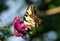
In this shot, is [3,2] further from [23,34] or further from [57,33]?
[23,34]

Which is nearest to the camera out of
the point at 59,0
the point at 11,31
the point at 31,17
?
the point at 31,17

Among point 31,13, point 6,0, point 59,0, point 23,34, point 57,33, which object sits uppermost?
point 6,0

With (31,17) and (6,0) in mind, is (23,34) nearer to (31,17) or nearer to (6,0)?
(31,17)

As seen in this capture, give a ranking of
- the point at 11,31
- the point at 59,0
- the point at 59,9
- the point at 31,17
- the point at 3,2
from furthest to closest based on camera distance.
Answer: the point at 3,2, the point at 59,0, the point at 59,9, the point at 11,31, the point at 31,17

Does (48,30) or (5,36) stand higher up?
(48,30)

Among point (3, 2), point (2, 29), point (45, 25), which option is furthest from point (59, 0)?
point (2, 29)

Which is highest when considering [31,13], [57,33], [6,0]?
[6,0]

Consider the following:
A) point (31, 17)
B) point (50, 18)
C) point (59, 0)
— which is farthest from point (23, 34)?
point (50, 18)

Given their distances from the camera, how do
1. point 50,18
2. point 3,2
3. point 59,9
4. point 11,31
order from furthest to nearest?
point 3,2 < point 50,18 < point 59,9 < point 11,31

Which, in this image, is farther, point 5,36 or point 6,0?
point 6,0
